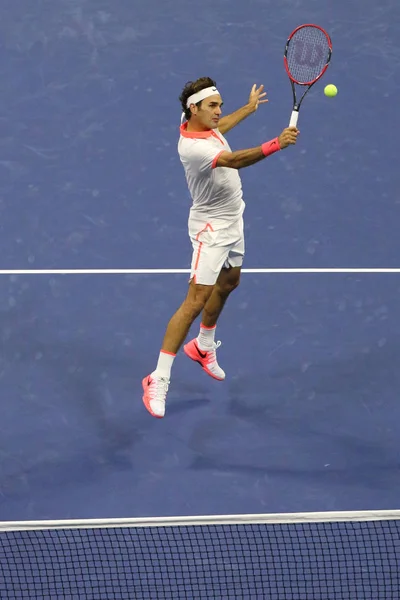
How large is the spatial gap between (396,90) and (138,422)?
428cm

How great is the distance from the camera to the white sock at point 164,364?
8719 millimetres

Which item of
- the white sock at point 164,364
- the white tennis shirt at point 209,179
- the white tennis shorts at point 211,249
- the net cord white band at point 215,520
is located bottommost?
the net cord white band at point 215,520

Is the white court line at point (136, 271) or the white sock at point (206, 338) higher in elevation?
the white court line at point (136, 271)

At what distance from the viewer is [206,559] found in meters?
7.71

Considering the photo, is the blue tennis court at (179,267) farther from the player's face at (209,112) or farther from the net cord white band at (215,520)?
the player's face at (209,112)

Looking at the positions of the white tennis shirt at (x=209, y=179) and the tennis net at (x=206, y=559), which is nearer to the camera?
the tennis net at (x=206, y=559)

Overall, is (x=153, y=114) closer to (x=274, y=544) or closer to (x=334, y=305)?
(x=334, y=305)

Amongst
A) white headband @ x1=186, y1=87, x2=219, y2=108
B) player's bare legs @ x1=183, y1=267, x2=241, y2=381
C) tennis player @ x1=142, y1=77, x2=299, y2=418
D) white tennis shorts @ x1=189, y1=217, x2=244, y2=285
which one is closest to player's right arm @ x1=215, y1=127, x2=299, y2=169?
tennis player @ x1=142, y1=77, x2=299, y2=418

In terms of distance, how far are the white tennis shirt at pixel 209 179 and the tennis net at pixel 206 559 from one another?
209 cm

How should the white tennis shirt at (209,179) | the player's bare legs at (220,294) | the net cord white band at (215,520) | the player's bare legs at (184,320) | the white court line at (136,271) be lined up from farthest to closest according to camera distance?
the white court line at (136,271)
the player's bare legs at (220,294)
the player's bare legs at (184,320)
the white tennis shirt at (209,179)
the net cord white band at (215,520)

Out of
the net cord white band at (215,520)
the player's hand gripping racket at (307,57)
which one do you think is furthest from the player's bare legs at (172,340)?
the player's hand gripping racket at (307,57)

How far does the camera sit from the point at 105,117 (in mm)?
11250

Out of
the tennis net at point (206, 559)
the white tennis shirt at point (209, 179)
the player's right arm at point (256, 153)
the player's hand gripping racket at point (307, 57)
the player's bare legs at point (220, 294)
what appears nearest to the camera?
the tennis net at point (206, 559)

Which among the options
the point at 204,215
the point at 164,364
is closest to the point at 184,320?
the point at 164,364
